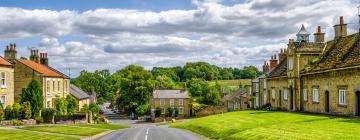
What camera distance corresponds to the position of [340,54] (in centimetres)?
4069

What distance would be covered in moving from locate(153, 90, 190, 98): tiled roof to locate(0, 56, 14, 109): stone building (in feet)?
183

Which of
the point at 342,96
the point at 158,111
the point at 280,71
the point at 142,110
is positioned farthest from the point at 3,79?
the point at 142,110

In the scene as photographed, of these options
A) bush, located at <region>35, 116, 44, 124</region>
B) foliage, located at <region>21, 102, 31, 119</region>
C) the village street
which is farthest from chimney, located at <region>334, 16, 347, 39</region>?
foliage, located at <region>21, 102, 31, 119</region>

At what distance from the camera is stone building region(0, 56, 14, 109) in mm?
48844

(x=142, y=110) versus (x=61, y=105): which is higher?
(x=61, y=105)

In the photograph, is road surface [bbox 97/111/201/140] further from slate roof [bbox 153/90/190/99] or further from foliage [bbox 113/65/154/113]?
foliage [bbox 113/65/154/113]

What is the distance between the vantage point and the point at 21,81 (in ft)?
192

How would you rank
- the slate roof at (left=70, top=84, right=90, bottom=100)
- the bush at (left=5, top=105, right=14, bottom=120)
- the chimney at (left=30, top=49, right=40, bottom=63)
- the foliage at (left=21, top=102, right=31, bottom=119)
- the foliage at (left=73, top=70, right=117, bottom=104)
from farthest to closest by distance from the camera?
the foliage at (left=73, top=70, right=117, bottom=104) < the slate roof at (left=70, top=84, right=90, bottom=100) < the chimney at (left=30, top=49, right=40, bottom=63) < the foliage at (left=21, top=102, right=31, bottom=119) < the bush at (left=5, top=105, right=14, bottom=120)

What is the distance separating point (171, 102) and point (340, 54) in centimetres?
6705

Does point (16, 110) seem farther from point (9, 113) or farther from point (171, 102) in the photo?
point (171, 102)

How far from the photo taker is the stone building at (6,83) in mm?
48844

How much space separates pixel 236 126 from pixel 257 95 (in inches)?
1518

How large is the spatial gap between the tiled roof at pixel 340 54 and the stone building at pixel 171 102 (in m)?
59.5

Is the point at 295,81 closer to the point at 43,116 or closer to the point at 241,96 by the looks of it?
the point at 43,116
